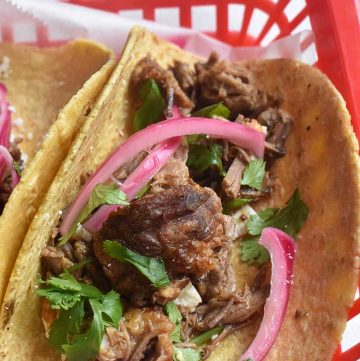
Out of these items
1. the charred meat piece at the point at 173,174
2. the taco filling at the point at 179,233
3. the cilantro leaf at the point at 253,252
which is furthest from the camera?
the cilantro leaf at the point at 253,252

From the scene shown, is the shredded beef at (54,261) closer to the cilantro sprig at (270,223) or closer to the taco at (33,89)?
the taco at (33,89)

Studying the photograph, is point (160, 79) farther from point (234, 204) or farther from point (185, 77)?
point (234, 204)

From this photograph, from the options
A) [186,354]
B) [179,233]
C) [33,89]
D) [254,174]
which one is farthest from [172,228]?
[33,89]

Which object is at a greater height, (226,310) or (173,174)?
(173,174)

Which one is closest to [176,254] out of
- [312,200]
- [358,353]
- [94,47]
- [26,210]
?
[26,210]

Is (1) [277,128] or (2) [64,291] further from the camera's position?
(1) [277,128]

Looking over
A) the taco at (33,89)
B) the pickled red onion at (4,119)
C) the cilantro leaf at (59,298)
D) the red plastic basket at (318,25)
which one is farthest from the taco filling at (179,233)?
the pickled red onion at (4,119)

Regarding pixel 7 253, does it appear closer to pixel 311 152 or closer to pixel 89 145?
pixel 89 145
